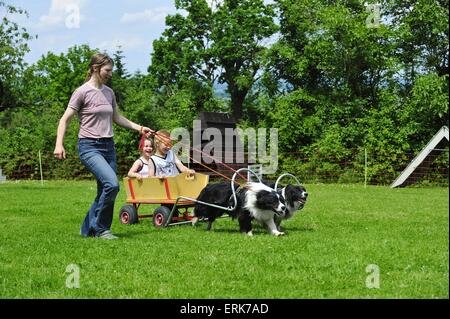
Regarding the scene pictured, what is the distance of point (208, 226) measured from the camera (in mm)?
8664

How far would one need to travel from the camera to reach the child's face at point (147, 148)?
9.58 meters

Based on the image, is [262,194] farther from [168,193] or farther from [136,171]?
[136,171]

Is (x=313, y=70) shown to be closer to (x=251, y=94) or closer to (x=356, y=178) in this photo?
(x=251, y=94)

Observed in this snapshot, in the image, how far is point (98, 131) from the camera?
7371 mm

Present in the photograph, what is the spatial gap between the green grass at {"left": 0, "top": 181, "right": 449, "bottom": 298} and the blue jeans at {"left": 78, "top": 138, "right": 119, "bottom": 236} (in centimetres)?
31

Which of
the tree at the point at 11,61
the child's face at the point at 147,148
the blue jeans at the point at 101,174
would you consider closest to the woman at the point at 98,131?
the blue jeans at the point at 101,174

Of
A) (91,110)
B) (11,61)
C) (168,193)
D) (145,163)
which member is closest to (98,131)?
(91,110)

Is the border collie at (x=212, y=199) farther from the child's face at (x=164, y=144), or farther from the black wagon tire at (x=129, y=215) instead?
the black wagon tire at (x=129, y=215)

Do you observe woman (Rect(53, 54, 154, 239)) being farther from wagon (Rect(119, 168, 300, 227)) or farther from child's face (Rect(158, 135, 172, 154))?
child's face (Rect(158, 135, 172, 154))

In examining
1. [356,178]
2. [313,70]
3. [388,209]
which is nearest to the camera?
[388,209]

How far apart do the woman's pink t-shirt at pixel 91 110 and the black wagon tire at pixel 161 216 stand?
6.30 ft

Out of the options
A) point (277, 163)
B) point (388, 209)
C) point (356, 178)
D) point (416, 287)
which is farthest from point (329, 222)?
point (277, 163)

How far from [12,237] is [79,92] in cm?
199

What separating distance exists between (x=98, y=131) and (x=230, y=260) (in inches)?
96.4
